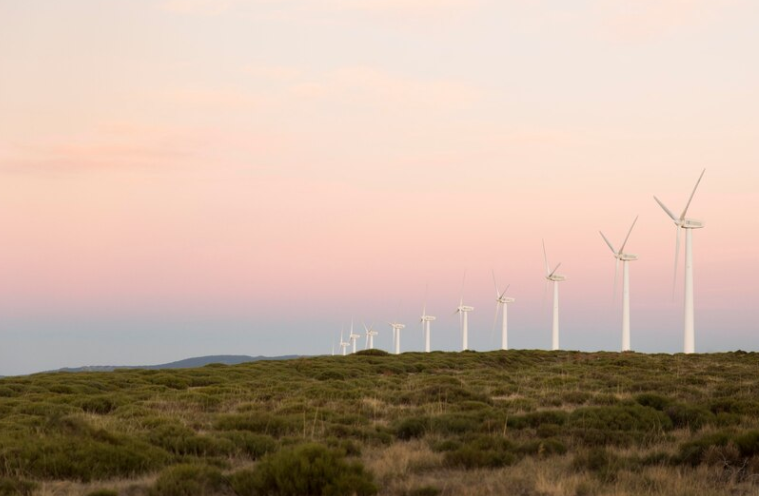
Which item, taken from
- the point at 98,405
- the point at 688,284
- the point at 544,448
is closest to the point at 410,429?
the point at 544,448

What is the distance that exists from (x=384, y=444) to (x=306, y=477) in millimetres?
6367

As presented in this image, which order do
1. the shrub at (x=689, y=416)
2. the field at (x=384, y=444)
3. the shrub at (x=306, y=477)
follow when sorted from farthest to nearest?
the shrub at (x=689, y=416)
the field at (x=384, y=444)
the shrub at (x=306, y=477)

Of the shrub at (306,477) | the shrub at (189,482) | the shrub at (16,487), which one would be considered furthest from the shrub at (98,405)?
the shrub at (306,477)

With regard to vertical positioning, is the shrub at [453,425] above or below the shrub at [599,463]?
below

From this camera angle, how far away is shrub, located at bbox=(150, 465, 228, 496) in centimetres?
1269

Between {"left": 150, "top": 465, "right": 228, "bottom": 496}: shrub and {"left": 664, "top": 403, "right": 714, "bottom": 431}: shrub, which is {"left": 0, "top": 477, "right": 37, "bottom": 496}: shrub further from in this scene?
{"left": 664, "top": 403, "right": 714, "bottom": 431}: shrub

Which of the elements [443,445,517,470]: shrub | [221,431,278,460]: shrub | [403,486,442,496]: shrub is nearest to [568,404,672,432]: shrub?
[443,445,517,470]: shrub

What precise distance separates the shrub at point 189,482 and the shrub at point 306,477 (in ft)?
1.52

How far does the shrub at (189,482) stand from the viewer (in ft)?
41.6

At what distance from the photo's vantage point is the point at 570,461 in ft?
50.3

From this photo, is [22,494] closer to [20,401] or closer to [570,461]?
[570,461]

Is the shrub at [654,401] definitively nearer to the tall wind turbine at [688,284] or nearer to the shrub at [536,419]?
the shrub at [536,419]

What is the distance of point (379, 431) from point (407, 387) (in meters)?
14.8

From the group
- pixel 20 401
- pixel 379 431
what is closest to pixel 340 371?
pixel 20 401
